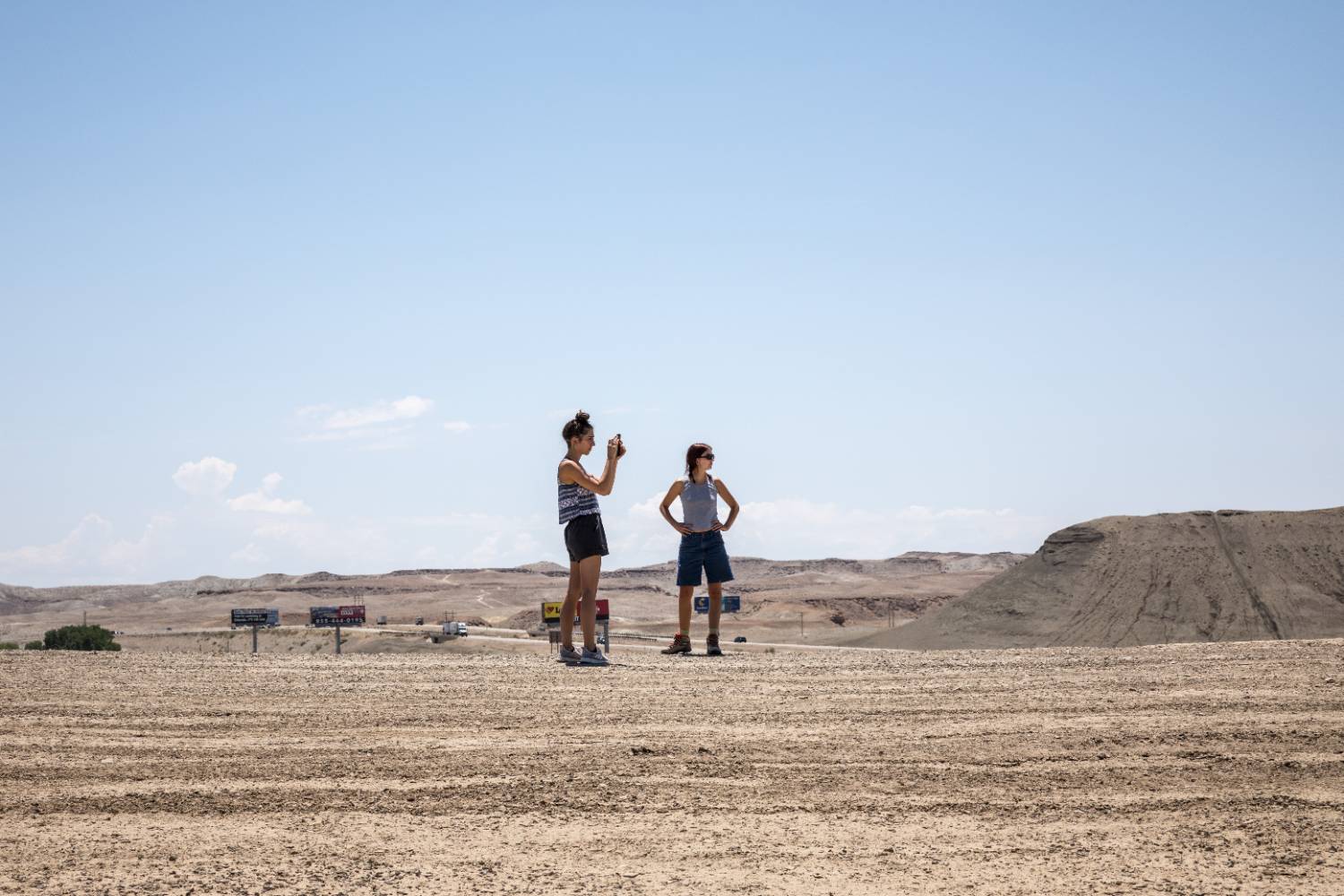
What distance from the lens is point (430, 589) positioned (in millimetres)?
144125

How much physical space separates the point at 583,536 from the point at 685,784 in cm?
476

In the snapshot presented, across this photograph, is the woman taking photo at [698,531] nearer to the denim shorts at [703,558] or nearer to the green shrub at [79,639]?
the denim shorts at [703,558]

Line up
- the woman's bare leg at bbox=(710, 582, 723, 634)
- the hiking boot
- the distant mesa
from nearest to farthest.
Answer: the woman's bare leg at bbox=(710, 582, 723, 634), the hiking boot, the distant mesa

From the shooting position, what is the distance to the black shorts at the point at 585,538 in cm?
1063

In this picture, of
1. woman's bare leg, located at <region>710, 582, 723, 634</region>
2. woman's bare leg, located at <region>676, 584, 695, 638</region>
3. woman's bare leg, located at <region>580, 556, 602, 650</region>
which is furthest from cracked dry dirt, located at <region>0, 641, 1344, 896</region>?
woman's bare leg, located at <region>676, 584, 695, 638</region>

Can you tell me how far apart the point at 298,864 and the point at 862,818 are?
239 centimetres

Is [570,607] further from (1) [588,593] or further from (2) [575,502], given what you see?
(2) [575,502]

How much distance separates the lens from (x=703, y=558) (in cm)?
1230

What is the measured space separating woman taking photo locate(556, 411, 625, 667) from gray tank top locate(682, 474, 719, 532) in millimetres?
1672

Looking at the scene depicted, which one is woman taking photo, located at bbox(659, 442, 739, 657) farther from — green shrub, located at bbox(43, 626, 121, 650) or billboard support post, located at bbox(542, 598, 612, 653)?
green shrub, located at bbox(43, 626, 121, 650)

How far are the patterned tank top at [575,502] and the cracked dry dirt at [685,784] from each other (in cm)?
195

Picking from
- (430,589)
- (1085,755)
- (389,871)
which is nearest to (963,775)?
(1085,755)

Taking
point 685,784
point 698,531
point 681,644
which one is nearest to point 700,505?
point 698,531

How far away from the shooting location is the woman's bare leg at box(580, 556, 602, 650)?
10.5 metres
